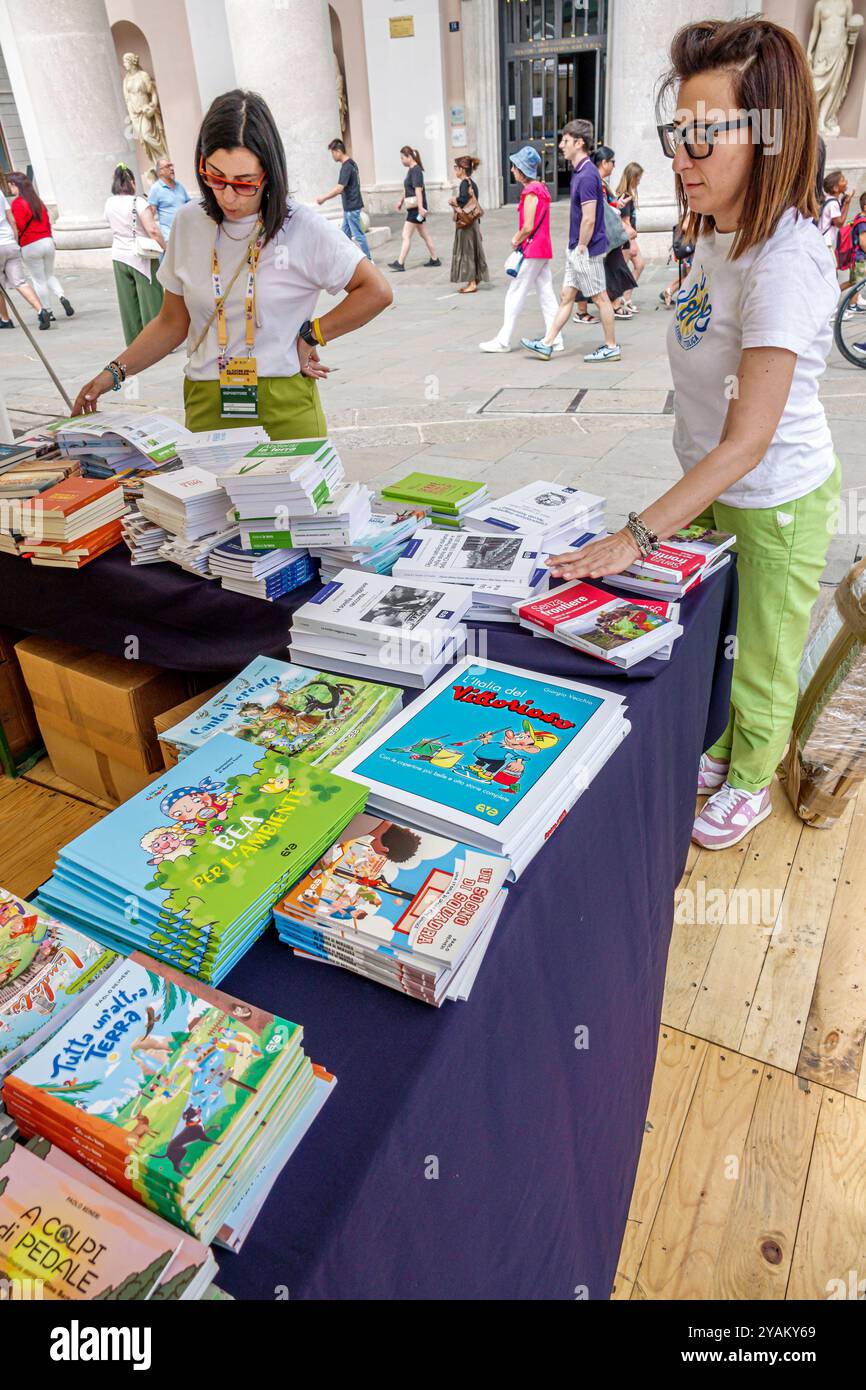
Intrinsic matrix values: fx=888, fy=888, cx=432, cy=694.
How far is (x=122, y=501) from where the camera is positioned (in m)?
2.19

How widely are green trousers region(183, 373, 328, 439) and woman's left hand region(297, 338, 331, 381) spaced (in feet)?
0.07

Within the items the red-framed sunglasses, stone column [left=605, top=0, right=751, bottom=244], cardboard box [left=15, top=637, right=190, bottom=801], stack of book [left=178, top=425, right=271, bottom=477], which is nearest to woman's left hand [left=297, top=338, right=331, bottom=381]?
the red-framed sunglasses

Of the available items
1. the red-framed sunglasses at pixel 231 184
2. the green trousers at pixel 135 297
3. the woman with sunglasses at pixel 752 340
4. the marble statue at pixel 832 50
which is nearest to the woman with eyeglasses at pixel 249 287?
the red-framed sunglasses at pixel 231 184

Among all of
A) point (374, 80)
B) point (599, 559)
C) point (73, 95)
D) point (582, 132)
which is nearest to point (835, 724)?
point (599, 559)

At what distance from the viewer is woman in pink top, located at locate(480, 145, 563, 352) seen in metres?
6.86

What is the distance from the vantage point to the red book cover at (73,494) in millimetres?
2049

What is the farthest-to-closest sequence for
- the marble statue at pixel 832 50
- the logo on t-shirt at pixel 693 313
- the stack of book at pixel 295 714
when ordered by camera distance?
the marble statue at pixel 832 50 < the logo on t-shirt at pixel 693 313 < the stack of book at pixel 295 714

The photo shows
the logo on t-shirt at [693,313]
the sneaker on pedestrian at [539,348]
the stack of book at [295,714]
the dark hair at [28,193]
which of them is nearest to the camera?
the stack of book at [295,714]

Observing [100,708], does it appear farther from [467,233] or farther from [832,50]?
[832,50]

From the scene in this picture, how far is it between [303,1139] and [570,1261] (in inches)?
26.1

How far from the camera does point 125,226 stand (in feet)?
24.5

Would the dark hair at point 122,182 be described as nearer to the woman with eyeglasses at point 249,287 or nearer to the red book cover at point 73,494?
the woman with eyeglasses at point 249,287

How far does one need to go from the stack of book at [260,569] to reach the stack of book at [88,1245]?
1.24 metres
